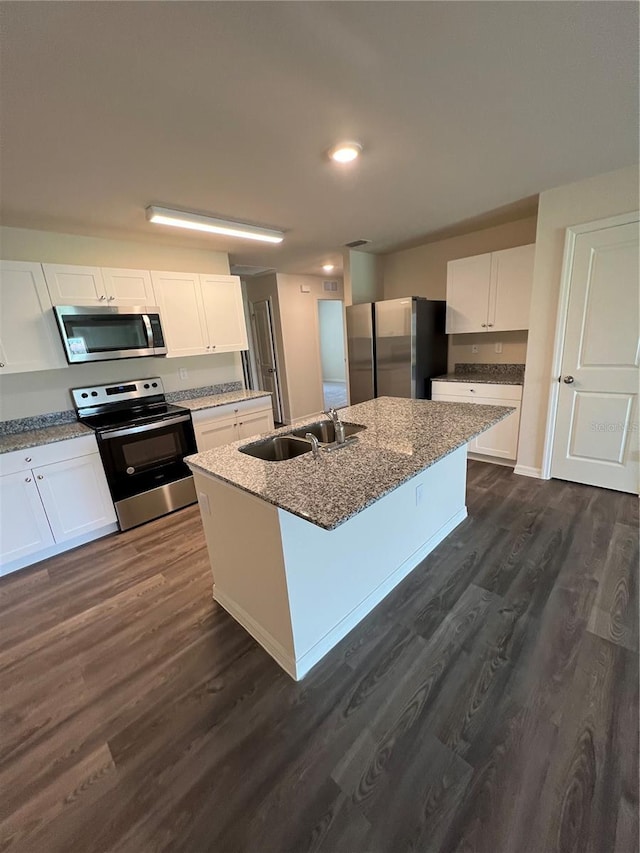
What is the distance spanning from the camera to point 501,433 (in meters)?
3.37

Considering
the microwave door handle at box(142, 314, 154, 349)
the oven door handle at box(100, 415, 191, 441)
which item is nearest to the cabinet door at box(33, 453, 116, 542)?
the oven door handle at box(100, 415, 191, 441)

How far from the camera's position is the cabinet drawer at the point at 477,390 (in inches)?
127

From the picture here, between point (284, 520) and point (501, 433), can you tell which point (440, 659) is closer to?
point (284, 520)

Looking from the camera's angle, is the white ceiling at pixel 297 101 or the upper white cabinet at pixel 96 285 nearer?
the white ceiling at pixel 297 101

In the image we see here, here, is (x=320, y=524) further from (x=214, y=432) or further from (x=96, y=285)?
(x=96, y=285)

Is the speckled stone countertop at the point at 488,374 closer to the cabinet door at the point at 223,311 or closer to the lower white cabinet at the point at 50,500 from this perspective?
the cabinet door at the point at 223,311

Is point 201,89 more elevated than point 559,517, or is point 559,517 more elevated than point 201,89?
point 201,89

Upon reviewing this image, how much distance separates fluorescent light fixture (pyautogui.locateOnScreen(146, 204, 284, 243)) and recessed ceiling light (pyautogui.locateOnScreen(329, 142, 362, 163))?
1.20 metres

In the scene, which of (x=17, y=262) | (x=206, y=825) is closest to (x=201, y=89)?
(x=17, y=262)

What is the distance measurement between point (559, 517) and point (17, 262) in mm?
4376

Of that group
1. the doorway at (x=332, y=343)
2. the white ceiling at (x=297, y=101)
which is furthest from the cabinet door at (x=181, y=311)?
the doorway at (x=332, y=343)

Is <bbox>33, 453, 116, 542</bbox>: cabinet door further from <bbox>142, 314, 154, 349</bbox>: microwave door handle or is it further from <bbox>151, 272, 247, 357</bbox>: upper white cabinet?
<bbox>151, 272, 247, 357</bbox>: upper white cabinet

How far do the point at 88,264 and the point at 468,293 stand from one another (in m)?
3.65

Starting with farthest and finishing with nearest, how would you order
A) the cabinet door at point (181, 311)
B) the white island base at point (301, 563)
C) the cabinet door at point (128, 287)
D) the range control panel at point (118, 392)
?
the cabinet door at point (181, 311)
the range control panel at point (118, 392)
the cabinet door at point (128, 287)
the white island base at point (301, 563)
